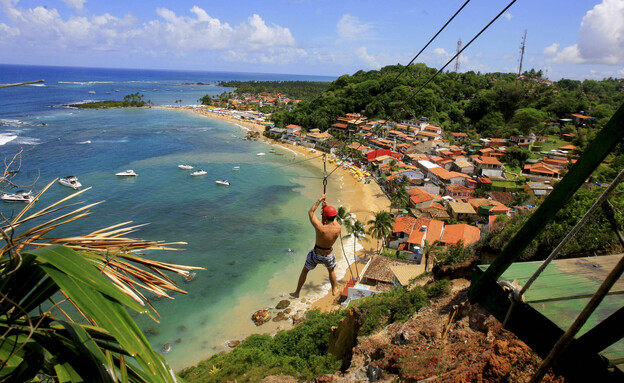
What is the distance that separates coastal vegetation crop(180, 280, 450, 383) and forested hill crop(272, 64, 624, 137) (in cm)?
3531

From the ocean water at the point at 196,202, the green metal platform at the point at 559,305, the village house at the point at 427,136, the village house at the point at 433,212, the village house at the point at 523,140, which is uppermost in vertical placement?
the green metal platform at the point at 559,305

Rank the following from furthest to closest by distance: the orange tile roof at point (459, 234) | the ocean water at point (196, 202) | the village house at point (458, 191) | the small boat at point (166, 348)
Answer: the village house at point (458, 191) → the orange tile roof at point (459, 234) → the ocean water at point (196, 202) → the small boat at point (166, 348)

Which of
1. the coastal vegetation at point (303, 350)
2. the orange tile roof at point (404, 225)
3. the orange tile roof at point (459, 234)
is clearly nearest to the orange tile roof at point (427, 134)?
the orange tile roof at point (404, 225)

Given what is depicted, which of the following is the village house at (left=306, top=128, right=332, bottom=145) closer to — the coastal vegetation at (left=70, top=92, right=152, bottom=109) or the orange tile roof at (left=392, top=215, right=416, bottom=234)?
the orange tile roof at (left=392, top=215, right=416, bottom=234)

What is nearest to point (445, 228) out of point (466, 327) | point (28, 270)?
point (466, 327)

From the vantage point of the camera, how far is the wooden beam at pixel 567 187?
5.19 feet

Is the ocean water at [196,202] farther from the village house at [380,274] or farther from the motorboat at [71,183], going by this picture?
the village house at [380,274]

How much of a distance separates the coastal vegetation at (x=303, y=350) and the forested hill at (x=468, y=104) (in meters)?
35.3

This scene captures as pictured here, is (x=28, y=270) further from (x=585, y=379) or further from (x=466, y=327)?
(x=466, y=327)

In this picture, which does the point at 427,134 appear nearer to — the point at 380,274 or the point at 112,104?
the point at 380,274

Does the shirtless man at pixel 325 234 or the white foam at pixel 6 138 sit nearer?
the shirtless man at pixel 325 234

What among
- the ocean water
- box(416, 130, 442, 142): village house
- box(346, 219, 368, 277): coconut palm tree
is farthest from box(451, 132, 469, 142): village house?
box(346, 219, 368, 277): coconut palm tree

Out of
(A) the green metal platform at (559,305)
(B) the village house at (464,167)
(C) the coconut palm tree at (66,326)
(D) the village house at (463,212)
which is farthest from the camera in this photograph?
(B) the village house at (464,167)

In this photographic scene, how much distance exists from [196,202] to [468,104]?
5007cm
